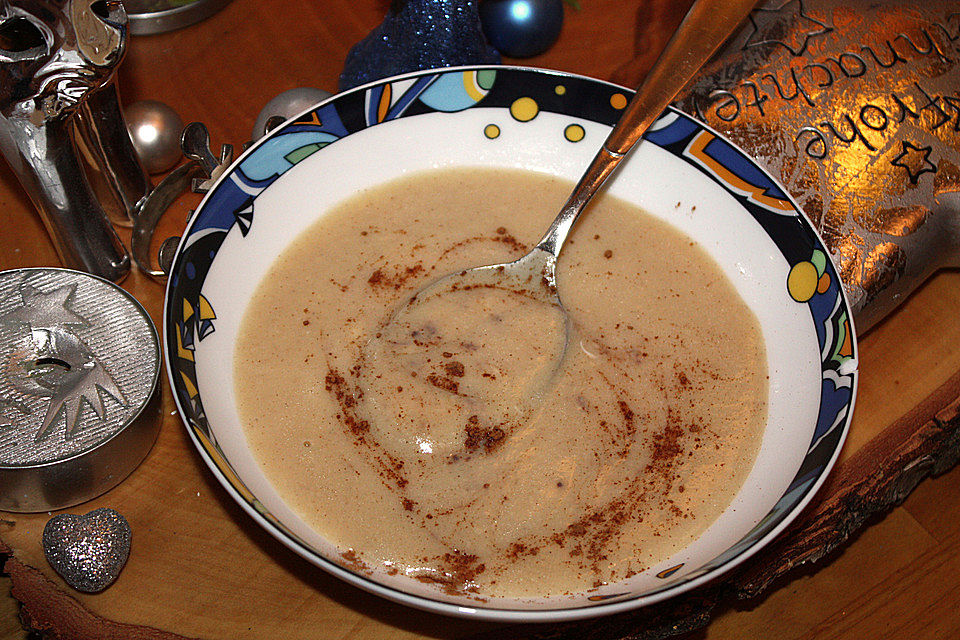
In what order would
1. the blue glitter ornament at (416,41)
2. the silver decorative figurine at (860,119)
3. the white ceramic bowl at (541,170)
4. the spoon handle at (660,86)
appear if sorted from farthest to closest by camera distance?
1. the blue glitter ornament at (416,41)
2. the silver decorative figurine at (860,119)
3. the spoon handle at (660,86)
4. the white ceramic bowl at (541,170)

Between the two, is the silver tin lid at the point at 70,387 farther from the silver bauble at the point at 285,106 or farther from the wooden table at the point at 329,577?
the silver bauble at the point at 285,106

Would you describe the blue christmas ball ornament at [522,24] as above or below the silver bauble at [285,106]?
above

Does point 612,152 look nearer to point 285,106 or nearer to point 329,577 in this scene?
point 285,106

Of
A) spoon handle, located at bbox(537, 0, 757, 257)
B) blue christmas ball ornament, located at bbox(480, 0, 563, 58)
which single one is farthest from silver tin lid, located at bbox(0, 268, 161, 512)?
blue christmas ball ornament, located at bbox(480, 0, 563, 58)

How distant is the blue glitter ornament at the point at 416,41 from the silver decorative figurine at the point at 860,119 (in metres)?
0.38

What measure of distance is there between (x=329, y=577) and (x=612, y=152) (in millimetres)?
658

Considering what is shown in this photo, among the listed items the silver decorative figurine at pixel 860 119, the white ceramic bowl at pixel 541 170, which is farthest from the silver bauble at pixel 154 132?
the silver decorative figurine at pixel 860 119

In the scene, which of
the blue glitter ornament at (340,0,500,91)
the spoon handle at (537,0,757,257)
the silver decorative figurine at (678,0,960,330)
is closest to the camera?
the spoon handle at (537,0,757,257)

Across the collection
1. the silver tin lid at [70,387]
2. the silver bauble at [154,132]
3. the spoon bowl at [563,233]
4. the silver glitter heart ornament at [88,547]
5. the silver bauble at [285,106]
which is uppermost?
the spoon bowl at [563,233]

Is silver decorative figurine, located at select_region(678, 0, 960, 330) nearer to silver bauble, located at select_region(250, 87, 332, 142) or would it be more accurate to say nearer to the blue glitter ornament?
the blue glitter ornament

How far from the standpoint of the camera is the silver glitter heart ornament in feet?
3.05

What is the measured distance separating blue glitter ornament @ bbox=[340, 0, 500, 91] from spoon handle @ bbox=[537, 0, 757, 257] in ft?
1.28

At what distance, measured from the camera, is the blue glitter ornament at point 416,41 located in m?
1.38

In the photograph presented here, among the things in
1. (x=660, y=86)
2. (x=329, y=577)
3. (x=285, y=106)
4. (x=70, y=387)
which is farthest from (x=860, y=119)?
(x=70, y=387)
